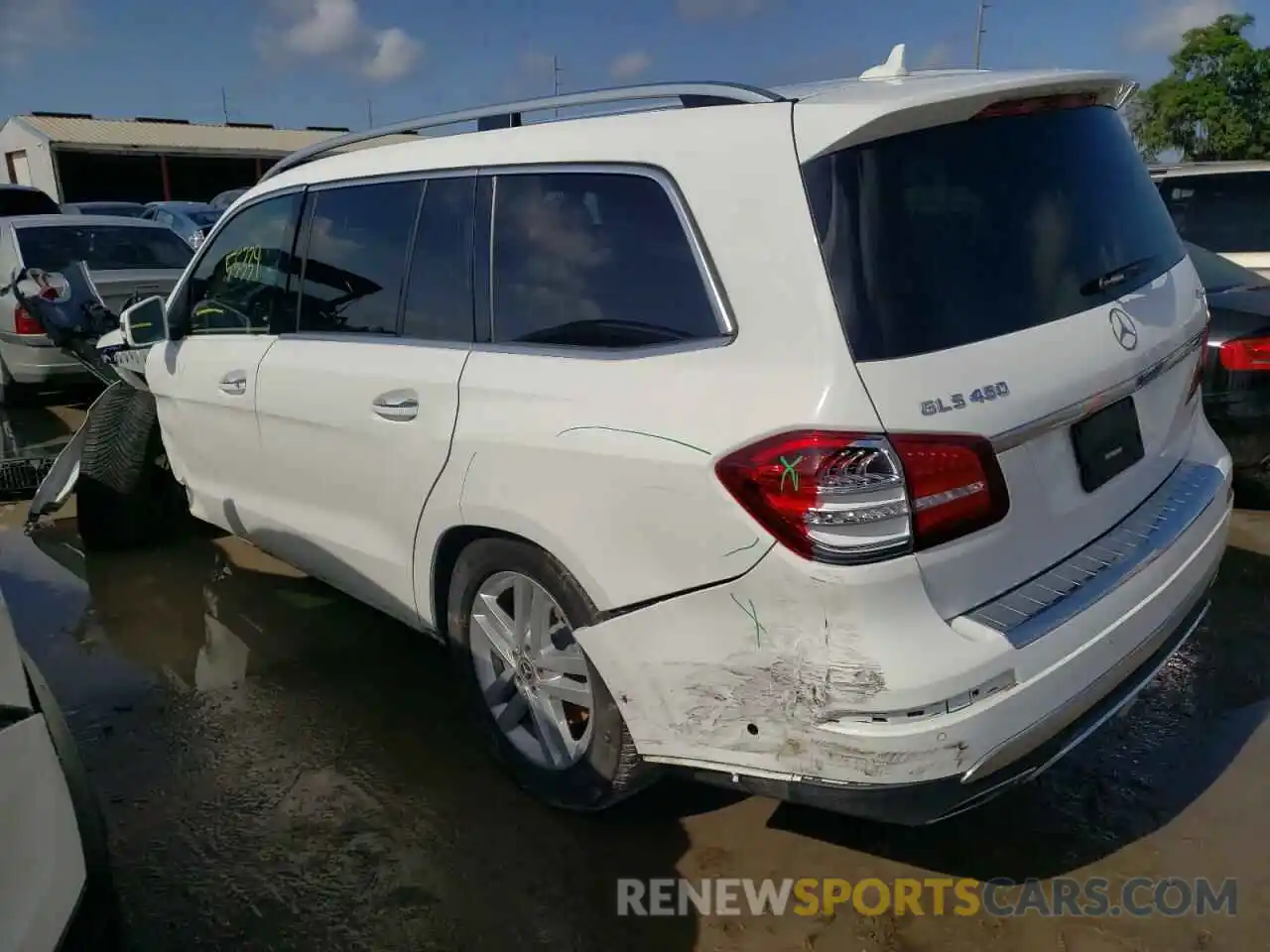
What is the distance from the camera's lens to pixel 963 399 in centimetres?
222

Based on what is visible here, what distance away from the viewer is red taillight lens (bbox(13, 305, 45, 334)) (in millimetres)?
8062

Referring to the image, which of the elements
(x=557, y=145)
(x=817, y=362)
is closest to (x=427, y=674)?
(x=557, y=145)

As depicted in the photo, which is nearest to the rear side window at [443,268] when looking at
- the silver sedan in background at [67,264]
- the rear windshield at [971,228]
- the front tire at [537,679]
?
Answer: the front tire at [537,679]

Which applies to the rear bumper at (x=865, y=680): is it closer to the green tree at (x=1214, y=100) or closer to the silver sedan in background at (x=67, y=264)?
the silver sedan in background at (x=67, y=264)

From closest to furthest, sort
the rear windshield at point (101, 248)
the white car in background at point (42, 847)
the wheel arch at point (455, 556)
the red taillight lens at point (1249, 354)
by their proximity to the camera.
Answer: the white car in background at point (42, 847), the wheel arch at point (455, 556), the red taillight lens at point (1249, 354), the rear windshield at point (101, 248)

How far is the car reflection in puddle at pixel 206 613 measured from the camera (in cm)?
423

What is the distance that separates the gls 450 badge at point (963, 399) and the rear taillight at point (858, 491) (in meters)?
0.06

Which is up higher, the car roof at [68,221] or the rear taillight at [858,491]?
the car roof at [68,221]

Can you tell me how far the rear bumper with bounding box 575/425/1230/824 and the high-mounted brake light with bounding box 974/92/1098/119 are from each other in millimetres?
1102

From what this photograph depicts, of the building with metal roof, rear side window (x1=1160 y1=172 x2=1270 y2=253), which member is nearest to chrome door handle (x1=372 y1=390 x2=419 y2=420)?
rear side window (x1=1160 y1=172 x2=1270 y2=253)

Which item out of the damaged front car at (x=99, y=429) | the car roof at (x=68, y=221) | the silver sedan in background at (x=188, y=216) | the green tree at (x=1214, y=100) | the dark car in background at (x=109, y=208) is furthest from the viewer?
the green tree at (x=1214, y=100)

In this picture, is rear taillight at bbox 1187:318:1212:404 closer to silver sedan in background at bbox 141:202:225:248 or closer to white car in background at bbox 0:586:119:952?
white car in background at bbox 0:586:119:952

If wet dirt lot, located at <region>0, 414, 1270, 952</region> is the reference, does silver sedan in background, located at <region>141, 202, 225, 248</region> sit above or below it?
above

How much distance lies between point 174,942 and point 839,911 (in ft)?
5.56
